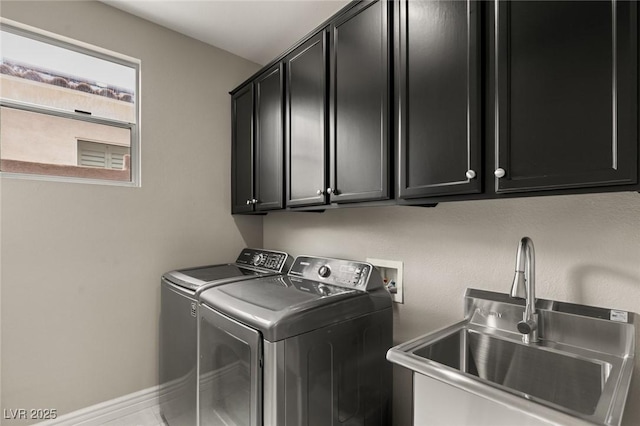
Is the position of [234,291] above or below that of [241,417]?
above

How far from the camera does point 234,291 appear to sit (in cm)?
156

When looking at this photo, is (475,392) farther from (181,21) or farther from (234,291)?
(181,21)

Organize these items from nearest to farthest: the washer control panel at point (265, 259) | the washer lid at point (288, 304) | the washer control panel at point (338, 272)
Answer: the washer lid at point (288, 304)
the washer control panel at point (338, 272)
the washer control panel at point (265, 259)

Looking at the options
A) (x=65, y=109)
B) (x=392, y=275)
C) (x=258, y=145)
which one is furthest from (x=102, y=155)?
(x=392, y=275)

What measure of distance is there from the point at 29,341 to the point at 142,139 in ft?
4.43

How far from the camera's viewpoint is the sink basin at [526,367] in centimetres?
104

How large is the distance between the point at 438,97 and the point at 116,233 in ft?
6.74

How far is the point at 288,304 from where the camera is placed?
4.35 feet

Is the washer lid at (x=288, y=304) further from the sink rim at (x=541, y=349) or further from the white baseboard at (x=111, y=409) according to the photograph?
the white baseboard at (x=111, y=409)

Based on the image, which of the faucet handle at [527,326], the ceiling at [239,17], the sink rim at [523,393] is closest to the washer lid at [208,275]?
the sink rim at [523,393]

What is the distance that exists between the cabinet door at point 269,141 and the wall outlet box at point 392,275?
27.8 inches

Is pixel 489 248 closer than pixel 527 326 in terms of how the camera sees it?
No

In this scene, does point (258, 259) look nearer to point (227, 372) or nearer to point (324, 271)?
point (324, 271)

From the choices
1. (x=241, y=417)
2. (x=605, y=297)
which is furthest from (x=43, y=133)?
(x=605, y=297)
